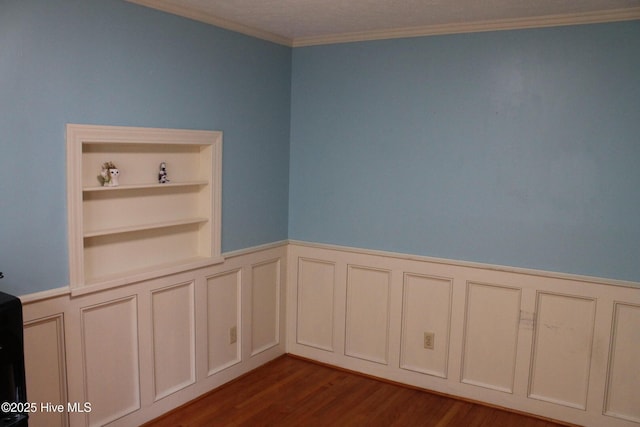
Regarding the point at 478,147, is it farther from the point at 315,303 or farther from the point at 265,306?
the point at 265,306

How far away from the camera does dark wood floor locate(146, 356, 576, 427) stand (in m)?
3.33

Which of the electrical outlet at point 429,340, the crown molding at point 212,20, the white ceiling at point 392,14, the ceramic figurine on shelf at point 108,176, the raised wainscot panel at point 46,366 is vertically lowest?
Result: the electrical outlet at point 429,340

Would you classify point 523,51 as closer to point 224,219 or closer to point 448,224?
point 448,224

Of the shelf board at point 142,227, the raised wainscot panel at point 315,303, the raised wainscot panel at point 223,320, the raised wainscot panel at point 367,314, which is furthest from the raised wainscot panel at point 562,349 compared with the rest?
the shelf board at point 142,227

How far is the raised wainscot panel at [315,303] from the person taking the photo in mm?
4160

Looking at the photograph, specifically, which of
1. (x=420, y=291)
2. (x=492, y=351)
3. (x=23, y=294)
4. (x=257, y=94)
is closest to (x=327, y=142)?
(x=257, y=94)

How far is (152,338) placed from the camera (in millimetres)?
3205

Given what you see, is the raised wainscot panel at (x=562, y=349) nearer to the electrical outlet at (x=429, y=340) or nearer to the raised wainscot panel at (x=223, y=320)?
the electrical outlet at (x=429, y=340)

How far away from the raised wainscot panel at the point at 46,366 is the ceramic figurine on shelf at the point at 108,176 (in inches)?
29.7

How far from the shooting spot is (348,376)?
4.02 m

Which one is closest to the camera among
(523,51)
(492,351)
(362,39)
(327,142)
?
(523,51)

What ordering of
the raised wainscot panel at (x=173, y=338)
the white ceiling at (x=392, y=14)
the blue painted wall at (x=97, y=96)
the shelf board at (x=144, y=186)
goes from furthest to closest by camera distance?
the raised wainscot panel at (x=173, y=338), the white ceiling at (x=392, y=14), the shelf board at (x=144, y=186), the blue painted wall at (x=97, y=96)

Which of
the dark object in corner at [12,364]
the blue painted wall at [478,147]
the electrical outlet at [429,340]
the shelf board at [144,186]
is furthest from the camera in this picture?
the electrical outlet at [429,340]

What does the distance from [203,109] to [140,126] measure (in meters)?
0.52
